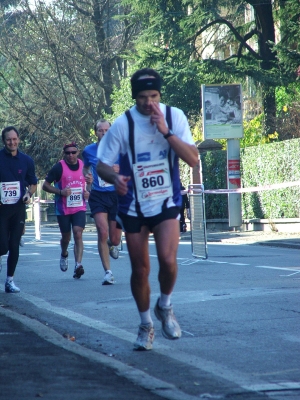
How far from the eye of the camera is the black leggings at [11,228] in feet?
32.9

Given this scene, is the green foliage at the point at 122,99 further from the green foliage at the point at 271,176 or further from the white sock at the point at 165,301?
the white sock at the point at 165,301

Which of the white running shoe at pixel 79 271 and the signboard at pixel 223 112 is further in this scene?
the signboard at pixel 223 112

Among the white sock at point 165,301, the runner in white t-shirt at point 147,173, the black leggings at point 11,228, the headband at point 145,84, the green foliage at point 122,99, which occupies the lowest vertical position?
the white sock at point 165,301

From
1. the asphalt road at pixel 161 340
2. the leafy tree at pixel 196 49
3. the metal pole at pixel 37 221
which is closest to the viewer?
the asphalt road at pixel 161 340

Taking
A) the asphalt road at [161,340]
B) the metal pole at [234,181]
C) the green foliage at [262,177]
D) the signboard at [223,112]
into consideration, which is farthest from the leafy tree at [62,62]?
the asphalt road at [161,340]

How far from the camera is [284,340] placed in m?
6.42

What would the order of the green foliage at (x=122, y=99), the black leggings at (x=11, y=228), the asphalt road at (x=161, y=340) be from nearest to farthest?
the asphalt road at (x=161, y=340) < the black leggings at (x=11, y=228) < the green foliage at (x=122, y=99)

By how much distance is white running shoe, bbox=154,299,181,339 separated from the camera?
594 cm

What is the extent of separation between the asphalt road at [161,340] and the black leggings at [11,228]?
480 millimetres

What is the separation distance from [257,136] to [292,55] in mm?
6081

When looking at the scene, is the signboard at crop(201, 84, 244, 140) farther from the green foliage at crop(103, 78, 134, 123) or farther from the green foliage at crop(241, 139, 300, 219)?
the green foliage at crop(103, 78, 134, 123)

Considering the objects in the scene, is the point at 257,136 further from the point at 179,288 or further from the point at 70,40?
the point at 179,288

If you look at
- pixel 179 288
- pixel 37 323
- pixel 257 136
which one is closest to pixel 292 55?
pixel 257 136

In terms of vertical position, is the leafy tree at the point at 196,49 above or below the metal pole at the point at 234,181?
above
